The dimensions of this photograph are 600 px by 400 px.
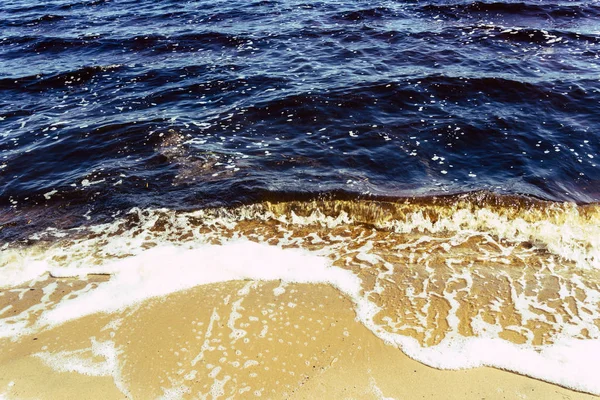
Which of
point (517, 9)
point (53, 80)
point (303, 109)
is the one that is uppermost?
point (517, 9)

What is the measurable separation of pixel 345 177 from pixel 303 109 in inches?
112

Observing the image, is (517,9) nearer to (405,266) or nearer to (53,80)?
(405,266)

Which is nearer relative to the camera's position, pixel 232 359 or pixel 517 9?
pixel 232 359

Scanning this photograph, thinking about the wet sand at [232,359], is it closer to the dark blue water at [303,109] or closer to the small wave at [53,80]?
the dark blue water at [303,109]

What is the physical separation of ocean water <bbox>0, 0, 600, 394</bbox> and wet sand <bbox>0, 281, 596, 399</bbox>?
10.0 inches

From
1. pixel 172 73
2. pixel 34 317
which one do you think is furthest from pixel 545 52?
pixel 34 317

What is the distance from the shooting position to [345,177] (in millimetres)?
7516

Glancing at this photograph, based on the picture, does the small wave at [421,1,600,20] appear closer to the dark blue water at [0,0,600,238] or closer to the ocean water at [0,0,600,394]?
the dark blue water at [0,0,600,238]

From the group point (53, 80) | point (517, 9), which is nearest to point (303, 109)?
point (53, 80)

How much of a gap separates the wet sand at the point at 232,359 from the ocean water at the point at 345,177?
255mm

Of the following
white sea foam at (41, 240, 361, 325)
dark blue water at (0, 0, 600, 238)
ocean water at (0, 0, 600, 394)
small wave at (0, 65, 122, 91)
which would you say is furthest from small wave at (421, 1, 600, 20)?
white sea foam at (41, 240, 361, 325)

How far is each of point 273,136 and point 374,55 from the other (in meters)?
5.05

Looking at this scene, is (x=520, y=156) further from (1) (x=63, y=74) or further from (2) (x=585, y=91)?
(1) (x=63, y=74)

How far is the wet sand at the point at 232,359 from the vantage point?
13.5ft
